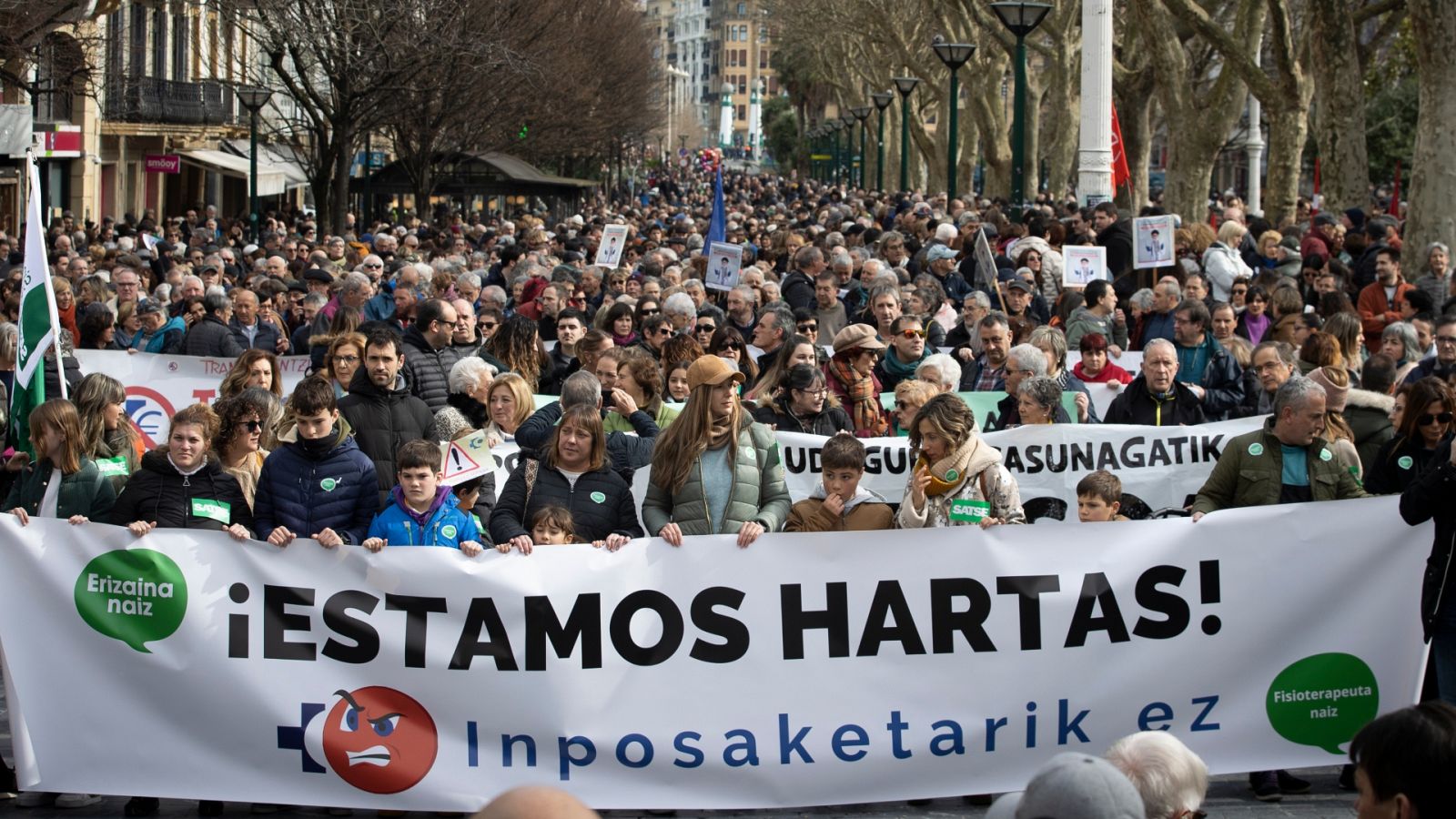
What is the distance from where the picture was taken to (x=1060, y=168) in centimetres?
3866

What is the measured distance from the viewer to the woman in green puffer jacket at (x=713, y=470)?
7.28 meters

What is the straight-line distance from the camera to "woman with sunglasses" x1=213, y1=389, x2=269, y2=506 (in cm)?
758

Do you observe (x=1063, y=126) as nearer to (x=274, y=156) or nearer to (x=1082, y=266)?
(x=274, y=156)

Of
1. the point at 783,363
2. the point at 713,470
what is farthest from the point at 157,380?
the point at 713,470

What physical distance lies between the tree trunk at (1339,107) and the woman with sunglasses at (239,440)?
17.8 m

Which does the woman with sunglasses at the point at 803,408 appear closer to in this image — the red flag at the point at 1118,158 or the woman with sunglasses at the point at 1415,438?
the woman with sunglasses at the point at 1415,438

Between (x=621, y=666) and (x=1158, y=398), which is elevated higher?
(x=1158, y=398)

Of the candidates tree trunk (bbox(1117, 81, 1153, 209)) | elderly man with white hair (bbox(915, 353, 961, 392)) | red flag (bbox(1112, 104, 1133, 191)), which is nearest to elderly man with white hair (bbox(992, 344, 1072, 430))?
elderly man with white hair (bbox(915, 353, 961, 392))

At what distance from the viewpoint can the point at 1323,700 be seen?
668 cm

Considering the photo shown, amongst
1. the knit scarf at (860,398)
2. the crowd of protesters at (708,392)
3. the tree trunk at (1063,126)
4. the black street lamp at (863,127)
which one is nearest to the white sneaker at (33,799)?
the crowd of protesters at (708,392)

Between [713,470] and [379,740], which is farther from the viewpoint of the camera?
[713,470]

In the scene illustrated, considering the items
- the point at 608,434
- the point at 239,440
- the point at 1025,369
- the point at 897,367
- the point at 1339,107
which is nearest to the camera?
the point at 239,440

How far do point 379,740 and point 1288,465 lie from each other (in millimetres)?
3367

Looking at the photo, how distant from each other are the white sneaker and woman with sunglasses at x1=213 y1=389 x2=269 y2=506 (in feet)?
4.24
